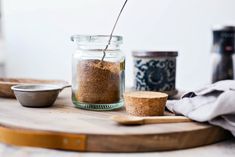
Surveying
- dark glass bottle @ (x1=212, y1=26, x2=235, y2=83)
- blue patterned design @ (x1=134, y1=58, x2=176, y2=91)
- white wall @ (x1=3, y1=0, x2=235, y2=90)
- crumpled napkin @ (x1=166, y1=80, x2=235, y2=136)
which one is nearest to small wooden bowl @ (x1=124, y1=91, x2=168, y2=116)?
crumpled napkin @ (x1=166, y1=80, x2=235, y2=136)

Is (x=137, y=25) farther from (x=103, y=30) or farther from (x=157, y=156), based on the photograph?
(x=157, y=156)

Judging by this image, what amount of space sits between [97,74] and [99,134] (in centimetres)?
17

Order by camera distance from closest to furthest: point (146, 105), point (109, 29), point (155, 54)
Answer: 1. point (146, 105)
2. point (155, 54)
3. point (109, 29)

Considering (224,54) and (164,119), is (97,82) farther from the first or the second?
(224,54)

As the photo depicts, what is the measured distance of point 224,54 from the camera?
799 mm

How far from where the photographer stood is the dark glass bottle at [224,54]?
0.79 meters

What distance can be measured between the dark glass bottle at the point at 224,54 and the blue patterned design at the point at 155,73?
0.44ft

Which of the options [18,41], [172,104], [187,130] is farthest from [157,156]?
[18,41]

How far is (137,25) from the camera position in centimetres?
111

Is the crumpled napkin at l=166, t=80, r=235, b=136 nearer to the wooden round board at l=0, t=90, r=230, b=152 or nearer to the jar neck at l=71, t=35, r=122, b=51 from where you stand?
the wooden round board at l=0, t=90, r=230, b=152

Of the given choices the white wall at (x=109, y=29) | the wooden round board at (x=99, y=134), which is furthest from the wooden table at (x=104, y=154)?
the white wall at (x=109, y=29)

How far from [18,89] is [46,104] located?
0.06 metres

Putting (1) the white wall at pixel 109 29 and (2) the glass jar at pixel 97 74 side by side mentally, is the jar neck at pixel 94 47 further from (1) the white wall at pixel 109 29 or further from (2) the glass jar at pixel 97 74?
(1) the white wall at pixel 109 29

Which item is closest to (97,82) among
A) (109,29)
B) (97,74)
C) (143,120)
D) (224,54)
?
(97,74)
